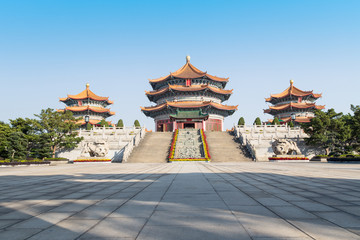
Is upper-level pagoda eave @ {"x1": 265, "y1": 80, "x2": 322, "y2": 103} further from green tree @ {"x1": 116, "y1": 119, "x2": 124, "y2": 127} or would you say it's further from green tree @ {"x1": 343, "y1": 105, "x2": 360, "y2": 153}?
green tree @ {"x1": 116, "y1": 119, "x2": 124, "y2": 127}

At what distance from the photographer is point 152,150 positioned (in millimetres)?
26562

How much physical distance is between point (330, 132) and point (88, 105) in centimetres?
4741

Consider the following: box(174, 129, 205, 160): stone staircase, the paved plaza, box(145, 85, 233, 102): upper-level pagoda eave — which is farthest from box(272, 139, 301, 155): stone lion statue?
box(145, 85, 233, 102): upper-level pagoda eave

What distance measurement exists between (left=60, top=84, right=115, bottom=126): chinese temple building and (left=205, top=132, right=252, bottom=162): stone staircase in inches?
1220

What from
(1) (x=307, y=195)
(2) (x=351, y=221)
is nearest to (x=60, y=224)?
(2) (x=351, y=221)

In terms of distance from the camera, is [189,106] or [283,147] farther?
[189,106]

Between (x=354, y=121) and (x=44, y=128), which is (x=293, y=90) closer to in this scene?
(x=354, y=121)

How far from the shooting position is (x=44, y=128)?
92.3ft

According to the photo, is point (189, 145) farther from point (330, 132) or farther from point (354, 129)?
point (354, 129)

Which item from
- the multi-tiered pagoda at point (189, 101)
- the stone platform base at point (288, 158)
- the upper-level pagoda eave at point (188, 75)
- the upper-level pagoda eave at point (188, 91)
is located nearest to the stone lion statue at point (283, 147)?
the stone platform base at point (288, 158)

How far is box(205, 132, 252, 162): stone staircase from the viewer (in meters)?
24.0

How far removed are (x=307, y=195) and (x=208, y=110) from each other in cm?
4041

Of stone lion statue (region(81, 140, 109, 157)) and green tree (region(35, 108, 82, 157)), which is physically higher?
green tree (region(35, 108, 82, 157))

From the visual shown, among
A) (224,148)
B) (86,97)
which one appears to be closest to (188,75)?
(86,97)
